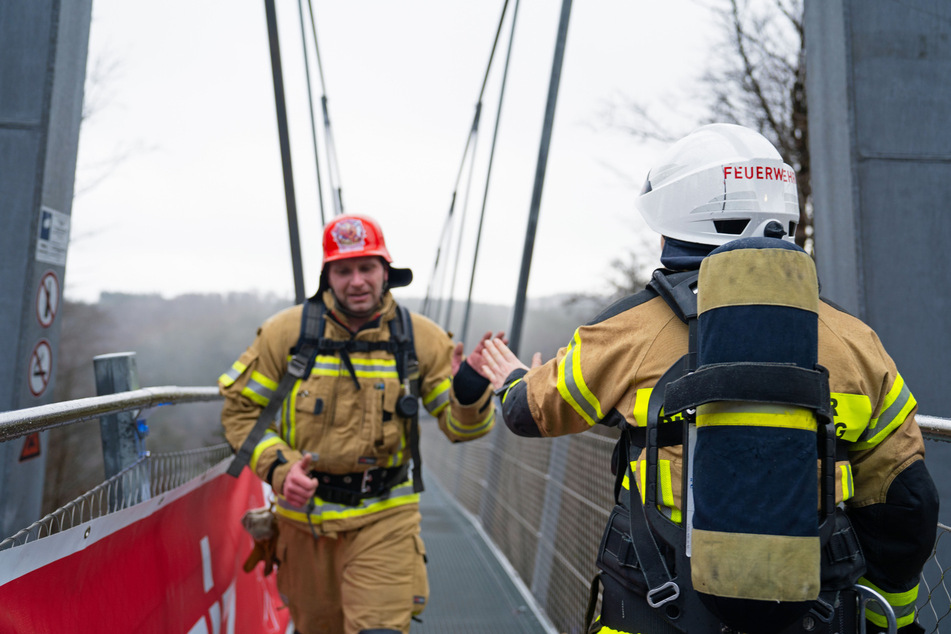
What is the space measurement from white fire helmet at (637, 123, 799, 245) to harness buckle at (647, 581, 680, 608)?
0.77 m

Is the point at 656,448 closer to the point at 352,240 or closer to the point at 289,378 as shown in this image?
the point at 289,378

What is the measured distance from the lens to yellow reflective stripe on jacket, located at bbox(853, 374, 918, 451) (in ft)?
6.05

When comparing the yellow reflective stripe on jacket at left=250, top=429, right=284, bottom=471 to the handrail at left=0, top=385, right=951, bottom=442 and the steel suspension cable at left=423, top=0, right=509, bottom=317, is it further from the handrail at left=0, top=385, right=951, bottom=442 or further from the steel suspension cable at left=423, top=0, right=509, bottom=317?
the steel suspension cable at left=423, top=0, right=509, bottom=317

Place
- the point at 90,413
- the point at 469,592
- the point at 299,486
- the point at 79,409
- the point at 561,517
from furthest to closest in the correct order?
1. the point at 469,592
2. the point at 561,517
3. the point at 299,486
4. the point at 90,413
5. the point at 79,409

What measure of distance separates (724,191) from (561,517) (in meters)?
3.23

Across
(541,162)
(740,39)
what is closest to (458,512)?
(541,162)

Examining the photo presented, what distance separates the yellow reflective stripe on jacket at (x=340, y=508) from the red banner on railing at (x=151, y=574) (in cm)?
33

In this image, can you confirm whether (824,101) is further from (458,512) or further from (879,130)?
(458,512)

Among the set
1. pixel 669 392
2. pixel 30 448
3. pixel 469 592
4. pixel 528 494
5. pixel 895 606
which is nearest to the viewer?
pixel 669 392

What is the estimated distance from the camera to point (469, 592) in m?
5.61

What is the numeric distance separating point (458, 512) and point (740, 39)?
9.15m

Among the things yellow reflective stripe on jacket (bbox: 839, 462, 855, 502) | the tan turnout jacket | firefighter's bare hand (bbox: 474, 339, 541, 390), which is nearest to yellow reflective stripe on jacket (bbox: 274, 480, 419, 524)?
the tan turnout jacket

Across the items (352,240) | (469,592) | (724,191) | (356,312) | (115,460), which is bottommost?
(469,592)

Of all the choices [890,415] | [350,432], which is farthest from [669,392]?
[350,432]
